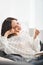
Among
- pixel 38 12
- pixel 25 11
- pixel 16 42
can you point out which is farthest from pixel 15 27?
pixel 38 12

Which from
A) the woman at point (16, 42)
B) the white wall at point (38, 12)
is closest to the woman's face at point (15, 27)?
the woman at point (16, 42)

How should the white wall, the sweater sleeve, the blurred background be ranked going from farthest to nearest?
the white wall → the blurred background → the sweater sleeve

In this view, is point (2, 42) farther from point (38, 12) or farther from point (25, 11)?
point (38, 12)

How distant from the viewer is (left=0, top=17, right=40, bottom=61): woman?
1.51 meters

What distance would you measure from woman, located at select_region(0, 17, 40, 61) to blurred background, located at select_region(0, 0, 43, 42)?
409 mm

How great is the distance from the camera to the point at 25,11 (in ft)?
7.73

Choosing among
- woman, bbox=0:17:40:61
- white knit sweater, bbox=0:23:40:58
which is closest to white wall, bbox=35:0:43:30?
woman, bbox=0:17:40:61

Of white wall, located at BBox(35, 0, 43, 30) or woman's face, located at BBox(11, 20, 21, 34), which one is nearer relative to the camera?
woman's face, located at BBox(11, 20, 21, 34)

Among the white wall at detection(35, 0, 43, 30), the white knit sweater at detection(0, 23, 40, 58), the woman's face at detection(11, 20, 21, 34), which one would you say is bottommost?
the white knit sweater at detection(0, 23, 40, 58)

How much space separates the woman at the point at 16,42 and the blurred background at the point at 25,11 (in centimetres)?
41

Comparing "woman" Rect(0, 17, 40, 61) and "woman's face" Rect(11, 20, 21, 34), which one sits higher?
"woman's face" Rect(11, 20, 21, 34)

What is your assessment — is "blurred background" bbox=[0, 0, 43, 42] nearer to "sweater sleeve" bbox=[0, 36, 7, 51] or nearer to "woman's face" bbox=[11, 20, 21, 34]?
"woman's face" bbox=[11, 20, 21, 34]

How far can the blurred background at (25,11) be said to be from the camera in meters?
2.21

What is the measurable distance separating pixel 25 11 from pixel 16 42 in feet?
2.81
